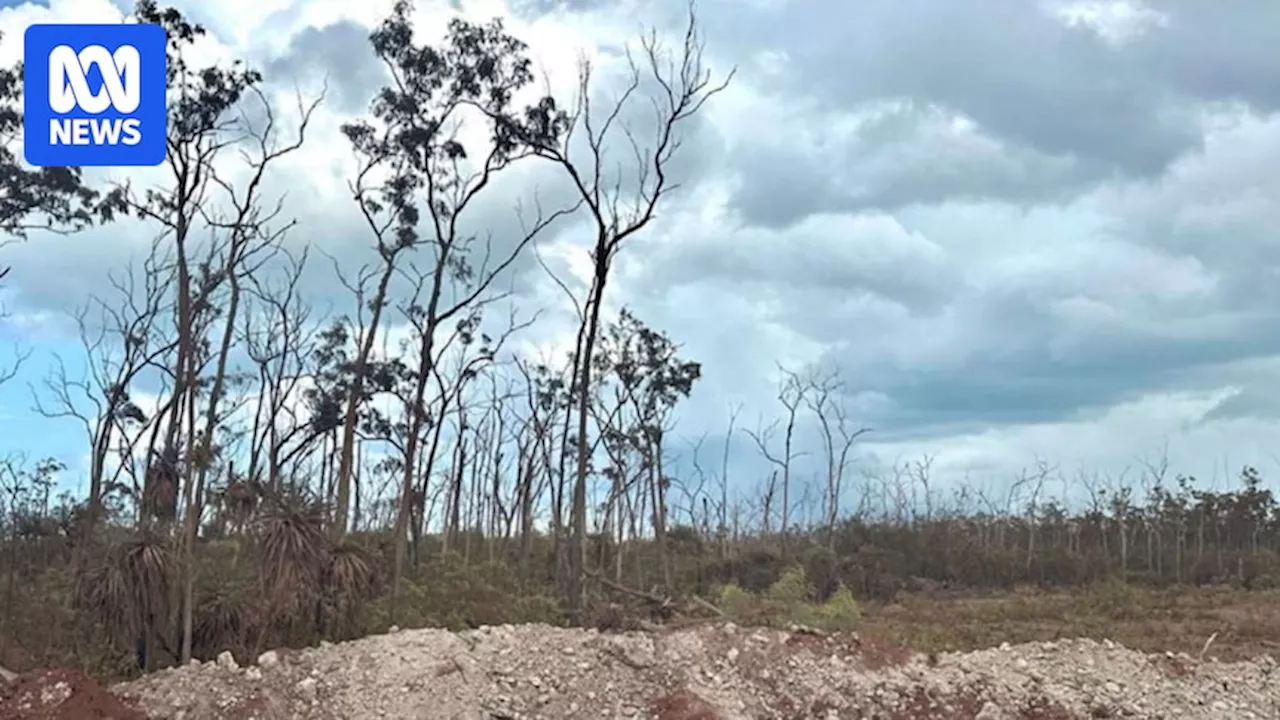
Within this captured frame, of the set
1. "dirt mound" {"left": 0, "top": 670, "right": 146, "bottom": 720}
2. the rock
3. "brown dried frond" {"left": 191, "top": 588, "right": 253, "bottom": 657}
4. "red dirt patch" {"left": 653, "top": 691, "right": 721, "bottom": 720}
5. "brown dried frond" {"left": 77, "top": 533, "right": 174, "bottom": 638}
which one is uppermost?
"brown dried frond" {"left": 77, "top": 533, "right": 174, "bottom": 638}

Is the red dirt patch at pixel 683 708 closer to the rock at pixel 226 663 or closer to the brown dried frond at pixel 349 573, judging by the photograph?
the brown dried frond at pixel 349 573

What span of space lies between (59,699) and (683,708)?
511 cm

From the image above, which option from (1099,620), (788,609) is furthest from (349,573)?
(1099,620)

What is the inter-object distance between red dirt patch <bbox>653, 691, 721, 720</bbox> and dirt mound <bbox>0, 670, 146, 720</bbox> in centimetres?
436

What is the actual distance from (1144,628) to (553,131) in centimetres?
1154

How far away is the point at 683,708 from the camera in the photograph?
10.8m

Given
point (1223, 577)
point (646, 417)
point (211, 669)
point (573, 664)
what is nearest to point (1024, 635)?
point (573, 664)

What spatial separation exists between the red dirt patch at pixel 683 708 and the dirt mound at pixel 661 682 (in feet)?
0.06

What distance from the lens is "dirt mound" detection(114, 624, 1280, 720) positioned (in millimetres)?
10547

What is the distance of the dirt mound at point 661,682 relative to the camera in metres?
10.5

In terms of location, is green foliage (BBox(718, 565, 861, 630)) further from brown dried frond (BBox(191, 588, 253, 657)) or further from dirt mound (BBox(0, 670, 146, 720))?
dirt mound (BBox(0, 670, 146, 720))

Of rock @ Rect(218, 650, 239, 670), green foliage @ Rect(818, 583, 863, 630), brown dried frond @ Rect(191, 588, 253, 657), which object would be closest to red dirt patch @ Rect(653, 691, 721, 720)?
rock @ Rect(218, 650, 239, 670)

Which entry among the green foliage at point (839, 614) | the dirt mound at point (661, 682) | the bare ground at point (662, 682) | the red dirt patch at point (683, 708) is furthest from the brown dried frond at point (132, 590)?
the green foliage at point (839, 614)

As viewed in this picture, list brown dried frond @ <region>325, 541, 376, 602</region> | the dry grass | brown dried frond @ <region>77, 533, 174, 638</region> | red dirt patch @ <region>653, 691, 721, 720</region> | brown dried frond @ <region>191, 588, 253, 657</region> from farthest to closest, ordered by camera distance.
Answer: the dry grass
brown dried frond @ <region>325, 541, 376, 602</region>
brown dried frond @ <region>191, 588, 253, 657</region>
brown dried frond @ <region>77, 533, 174, 638</region>
red dirt patch @ <region>653, 691, 721, 720</region>
